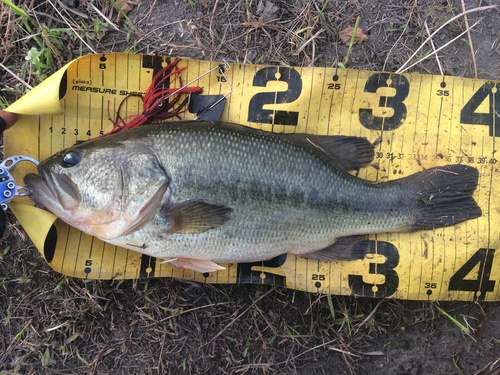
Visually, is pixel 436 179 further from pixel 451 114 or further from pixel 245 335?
pixel 245 335

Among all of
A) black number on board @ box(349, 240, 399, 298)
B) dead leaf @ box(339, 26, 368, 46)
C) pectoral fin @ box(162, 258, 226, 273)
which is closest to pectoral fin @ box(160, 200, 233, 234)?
pectoral fin @ box(162, 258, 226, 273)

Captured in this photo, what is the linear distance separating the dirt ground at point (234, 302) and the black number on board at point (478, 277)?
234 millimetres

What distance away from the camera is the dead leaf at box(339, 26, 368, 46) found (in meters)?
3.05

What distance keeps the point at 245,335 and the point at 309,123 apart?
2.07 metres

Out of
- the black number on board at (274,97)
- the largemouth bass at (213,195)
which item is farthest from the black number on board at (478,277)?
the black number on board at (274,97)

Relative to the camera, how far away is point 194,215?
229cm

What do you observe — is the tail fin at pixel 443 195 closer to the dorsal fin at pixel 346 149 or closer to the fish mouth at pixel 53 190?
the dorsal fin at pixel 346 149

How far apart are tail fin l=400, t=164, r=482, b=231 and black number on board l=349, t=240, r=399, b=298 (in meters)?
0.33

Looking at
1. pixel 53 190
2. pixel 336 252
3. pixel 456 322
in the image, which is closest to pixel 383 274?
pixel 336 252

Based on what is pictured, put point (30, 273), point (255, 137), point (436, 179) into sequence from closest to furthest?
point (255, 137) < point (436, 179) < point (30, 273)

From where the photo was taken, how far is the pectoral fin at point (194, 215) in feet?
7.50

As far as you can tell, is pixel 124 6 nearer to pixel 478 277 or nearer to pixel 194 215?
pixel 194 215

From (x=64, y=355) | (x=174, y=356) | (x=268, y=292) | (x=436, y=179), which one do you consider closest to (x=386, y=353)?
(x=268, y=292)

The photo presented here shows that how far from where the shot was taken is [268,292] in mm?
2924
